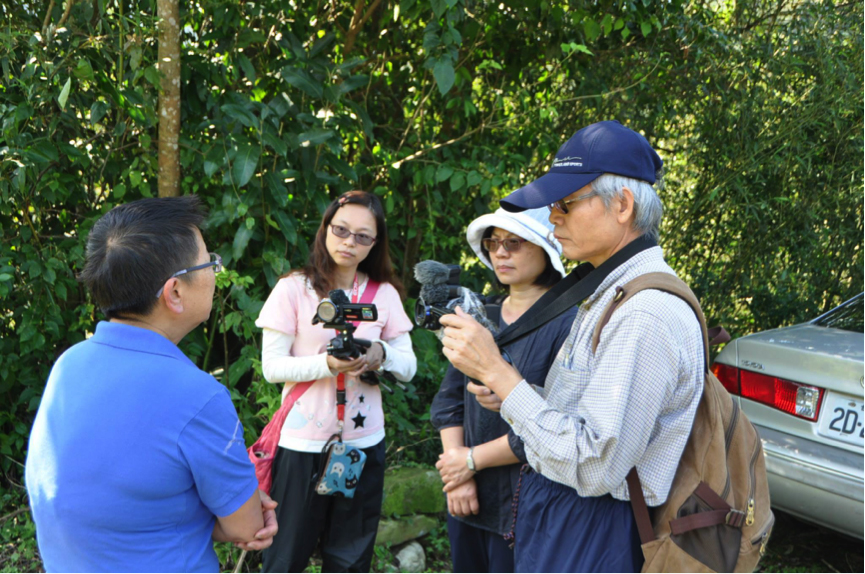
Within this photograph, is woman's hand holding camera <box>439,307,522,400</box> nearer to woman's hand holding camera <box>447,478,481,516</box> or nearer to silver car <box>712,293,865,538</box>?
woman's hand holding camera <box>447,478,481,516</box>

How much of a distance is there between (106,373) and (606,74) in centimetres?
435

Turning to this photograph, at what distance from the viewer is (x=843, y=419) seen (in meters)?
3.25

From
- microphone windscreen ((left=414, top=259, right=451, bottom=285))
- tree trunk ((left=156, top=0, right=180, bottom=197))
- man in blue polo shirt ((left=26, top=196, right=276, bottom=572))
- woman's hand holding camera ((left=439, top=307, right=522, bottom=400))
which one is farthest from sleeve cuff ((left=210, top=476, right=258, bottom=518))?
tree trunk ((left=156, top=0, right=180, bottom=197))

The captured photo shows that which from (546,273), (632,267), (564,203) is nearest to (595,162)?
(564,203)

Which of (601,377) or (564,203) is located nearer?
(601,377)

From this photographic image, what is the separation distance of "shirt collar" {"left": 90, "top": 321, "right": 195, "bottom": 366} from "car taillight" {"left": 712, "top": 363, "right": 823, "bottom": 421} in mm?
2999

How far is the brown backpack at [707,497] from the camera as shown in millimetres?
1580

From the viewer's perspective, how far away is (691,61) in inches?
196

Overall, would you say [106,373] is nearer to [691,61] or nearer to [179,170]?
[179,170]

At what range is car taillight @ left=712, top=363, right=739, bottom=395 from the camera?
375 centimetres

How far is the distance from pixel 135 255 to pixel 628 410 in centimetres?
114

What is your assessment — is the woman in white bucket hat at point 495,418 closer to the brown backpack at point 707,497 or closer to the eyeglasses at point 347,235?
the eyeglasses at point 347,235

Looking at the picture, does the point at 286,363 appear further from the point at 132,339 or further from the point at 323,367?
the point at 132,339

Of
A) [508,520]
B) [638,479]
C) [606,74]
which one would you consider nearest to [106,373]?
[638,479]
